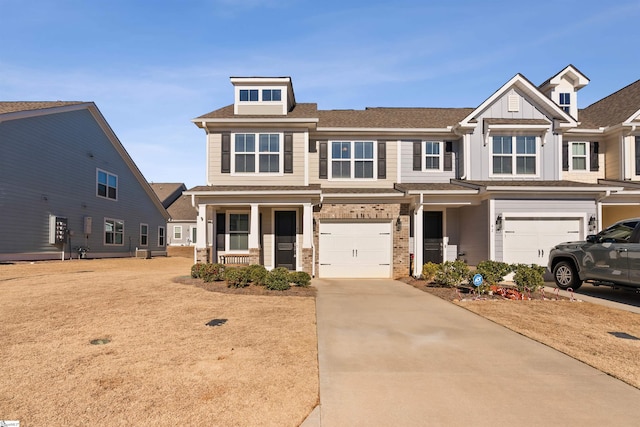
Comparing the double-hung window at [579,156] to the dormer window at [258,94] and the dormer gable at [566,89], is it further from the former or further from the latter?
the dormer window at [258,94]

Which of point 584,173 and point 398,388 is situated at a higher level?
point 584,173

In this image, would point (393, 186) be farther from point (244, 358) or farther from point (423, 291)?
point (244, 358)

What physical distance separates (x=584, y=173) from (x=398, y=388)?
17032 millimetres

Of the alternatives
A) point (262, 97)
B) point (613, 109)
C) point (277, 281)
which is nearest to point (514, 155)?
point (613, 109)

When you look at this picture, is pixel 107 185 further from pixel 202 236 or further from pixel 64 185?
pixel 202 236

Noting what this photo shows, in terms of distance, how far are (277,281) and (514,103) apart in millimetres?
12270

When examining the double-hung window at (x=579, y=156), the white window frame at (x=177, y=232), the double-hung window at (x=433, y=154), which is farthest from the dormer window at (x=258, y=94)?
the white window frame at (x=177, y=232)

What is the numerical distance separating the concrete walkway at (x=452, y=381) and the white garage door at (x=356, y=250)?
7.30m

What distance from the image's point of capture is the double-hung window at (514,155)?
1525 centimetres

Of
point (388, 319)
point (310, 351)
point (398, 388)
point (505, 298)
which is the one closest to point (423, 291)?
point (505, 298)

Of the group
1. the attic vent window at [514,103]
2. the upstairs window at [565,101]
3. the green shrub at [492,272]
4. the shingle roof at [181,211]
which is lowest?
the green shrub at [492,272]

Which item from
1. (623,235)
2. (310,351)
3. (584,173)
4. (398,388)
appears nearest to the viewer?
(398,388)

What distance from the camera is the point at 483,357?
207 inches

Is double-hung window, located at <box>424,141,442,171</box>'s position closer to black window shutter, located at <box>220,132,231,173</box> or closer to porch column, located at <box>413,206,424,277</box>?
porch column, located at <box>413,206,424,277</box>
